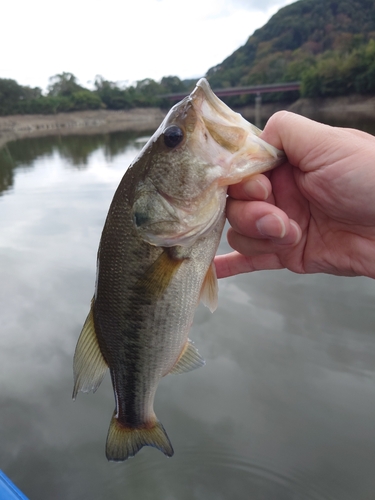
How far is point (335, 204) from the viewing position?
209cm

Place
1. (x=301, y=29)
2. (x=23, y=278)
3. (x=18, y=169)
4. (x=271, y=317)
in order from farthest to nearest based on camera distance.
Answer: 1. (x=301, y=29)
2. (x=18, y=169)
3. (x=23, y=278)
4. (x=271, y=317)

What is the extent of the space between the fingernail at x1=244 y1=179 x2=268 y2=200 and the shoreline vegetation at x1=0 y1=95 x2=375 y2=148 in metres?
42.1

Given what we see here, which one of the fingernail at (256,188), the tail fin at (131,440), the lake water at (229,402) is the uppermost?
the fingernail at (256,188)

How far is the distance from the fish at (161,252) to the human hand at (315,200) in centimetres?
13

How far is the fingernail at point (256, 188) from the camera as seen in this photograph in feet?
5.95

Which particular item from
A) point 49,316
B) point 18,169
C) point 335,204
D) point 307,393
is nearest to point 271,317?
point 307,393

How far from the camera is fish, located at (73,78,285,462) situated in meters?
1.67

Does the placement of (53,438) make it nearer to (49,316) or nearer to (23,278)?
(49,316)

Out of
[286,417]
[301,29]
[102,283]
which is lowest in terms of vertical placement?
[286,417]

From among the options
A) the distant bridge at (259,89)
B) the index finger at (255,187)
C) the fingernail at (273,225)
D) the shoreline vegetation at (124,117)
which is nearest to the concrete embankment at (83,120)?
the shoreline vegetation at (124,117)

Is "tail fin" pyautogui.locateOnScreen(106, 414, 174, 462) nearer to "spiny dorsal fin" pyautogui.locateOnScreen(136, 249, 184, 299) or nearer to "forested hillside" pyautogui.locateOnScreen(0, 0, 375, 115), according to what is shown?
"spiny dorsal fin" pyautogui.locateOnScreen(136, 249, 184, 299)

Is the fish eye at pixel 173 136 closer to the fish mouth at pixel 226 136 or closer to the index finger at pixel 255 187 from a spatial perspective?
the fish mouth at pixel 226 136

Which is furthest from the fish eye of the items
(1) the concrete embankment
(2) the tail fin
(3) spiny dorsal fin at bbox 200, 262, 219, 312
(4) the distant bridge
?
(1) the concrete embankment

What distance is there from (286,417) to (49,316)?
329 cm
